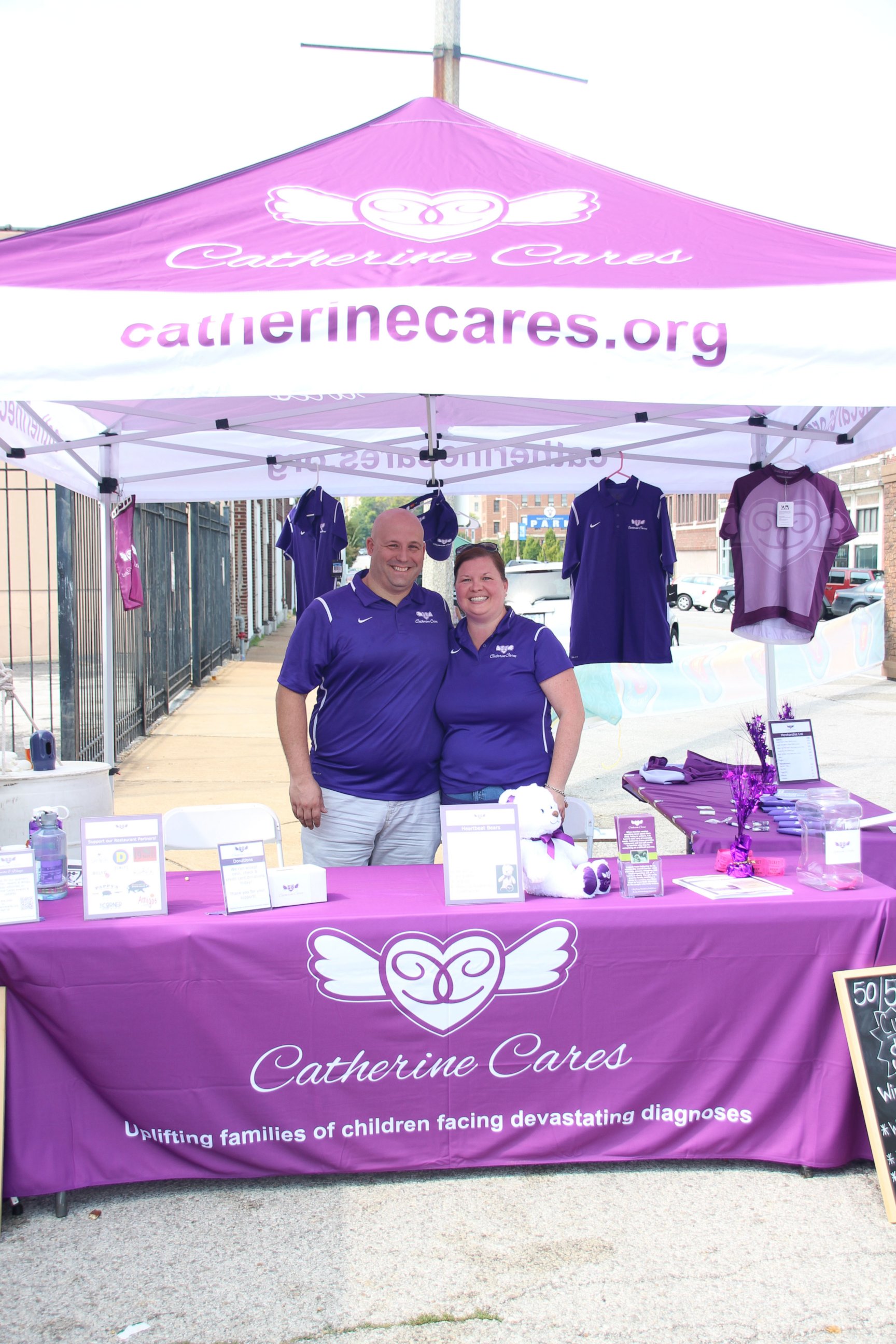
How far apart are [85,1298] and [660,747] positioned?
8.35m

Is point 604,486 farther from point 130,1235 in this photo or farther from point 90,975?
point 130,1235

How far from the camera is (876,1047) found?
275cm

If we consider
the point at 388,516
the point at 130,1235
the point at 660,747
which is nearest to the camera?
the point at 130,1235

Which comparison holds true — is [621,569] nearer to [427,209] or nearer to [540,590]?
[427,209]

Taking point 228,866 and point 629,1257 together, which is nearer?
point 629,1257

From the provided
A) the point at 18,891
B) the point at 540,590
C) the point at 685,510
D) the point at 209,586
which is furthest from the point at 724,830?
the point at 685,510

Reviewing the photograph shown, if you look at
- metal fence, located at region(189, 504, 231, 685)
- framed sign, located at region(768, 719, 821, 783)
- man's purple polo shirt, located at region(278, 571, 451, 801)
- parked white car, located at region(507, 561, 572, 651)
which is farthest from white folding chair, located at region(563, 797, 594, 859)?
metal fence, located at region(189, 504, 231, 685)

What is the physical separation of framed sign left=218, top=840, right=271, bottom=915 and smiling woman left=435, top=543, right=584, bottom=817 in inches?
31.3

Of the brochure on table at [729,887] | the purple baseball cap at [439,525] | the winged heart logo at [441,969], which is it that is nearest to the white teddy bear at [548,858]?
the winged heart logo at [441,969]

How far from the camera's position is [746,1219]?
2627mm

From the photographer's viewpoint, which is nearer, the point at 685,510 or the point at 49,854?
the point at 49,854

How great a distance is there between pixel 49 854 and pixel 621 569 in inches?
131

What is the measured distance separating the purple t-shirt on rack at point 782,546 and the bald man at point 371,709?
2.35m

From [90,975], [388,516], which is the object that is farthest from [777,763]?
[90,975]
